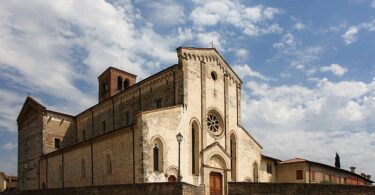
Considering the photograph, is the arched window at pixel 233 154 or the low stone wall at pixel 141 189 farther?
the arched window at pixel 233 154

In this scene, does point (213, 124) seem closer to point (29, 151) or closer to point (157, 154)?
point (157, 154)

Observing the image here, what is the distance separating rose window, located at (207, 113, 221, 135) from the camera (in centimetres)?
3450

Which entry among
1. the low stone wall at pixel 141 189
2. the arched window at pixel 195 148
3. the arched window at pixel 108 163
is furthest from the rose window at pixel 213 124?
the low stone wall at pixel 141 189

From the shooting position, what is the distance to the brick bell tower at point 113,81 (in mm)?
50719

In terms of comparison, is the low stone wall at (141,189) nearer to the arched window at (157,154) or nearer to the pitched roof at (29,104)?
the arched window at (157,154)

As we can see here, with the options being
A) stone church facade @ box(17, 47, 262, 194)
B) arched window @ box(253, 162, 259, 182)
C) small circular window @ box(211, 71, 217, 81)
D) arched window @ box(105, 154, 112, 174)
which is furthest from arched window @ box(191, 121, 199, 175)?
arched window @ box(253, 162, 259, 182)

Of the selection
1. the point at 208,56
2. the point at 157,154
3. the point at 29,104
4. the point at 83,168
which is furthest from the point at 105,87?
the point at 157,154

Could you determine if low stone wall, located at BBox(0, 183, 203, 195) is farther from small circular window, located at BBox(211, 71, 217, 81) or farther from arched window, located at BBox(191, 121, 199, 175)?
small circular window, located at BBox(211, 71, 217, 81)

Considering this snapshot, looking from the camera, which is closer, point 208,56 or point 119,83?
point 208,56

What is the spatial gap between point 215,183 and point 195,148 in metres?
3.49

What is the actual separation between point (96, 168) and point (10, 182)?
4295 cm

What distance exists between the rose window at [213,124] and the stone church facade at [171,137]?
85mm

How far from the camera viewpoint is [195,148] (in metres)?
32.4

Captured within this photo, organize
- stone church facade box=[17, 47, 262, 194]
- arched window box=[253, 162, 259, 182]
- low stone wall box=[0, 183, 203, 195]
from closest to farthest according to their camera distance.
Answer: low stone wall box=[0, 183, 203, 195] → stone church facade box=[17, 47, 262, 194] → arched window box=[253, 162, 259, 182]
